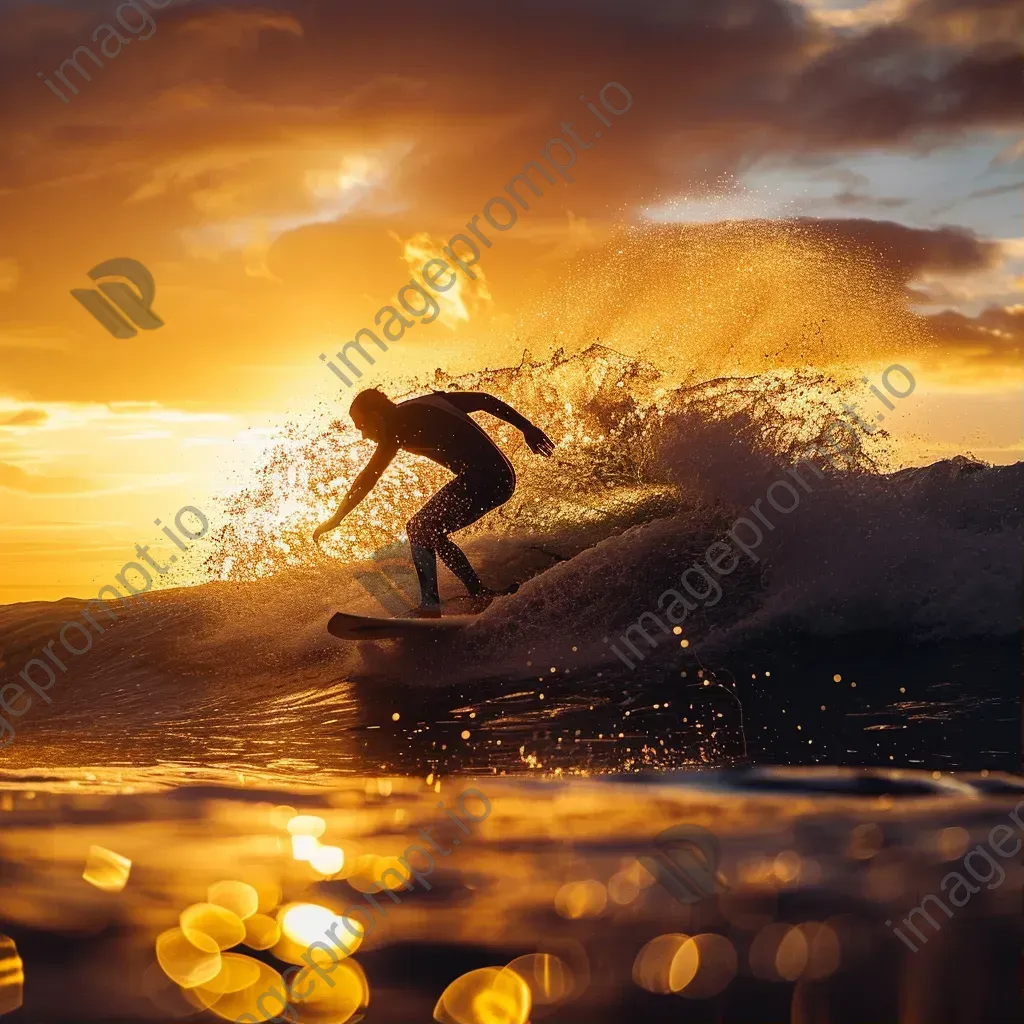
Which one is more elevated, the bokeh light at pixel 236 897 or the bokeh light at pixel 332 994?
the bokeh light at pixel 236 897

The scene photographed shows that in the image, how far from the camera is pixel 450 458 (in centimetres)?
802

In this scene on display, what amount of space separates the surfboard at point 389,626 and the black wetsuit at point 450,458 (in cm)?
40

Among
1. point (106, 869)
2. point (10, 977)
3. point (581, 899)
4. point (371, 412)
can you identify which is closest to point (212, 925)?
point (10, 977)

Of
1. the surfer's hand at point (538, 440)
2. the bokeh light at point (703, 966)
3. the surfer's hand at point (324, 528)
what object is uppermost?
the surfer's hand at point (538, 440)

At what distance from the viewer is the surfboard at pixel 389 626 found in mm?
8008

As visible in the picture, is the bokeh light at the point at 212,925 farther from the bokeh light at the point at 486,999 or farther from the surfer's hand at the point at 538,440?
the surfer's hand at the point at 538,440

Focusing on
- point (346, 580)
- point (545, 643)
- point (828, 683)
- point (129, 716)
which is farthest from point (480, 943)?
point (346, 580)

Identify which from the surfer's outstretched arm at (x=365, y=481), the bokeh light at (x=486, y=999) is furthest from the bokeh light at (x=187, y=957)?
the surfer's outstretched arm at (x=365, y=481)

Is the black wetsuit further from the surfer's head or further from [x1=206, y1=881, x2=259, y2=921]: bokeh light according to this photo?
[x1=206, y1=881, x2=259, y2=921]: bokeh light

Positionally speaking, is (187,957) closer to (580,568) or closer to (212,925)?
(212,925)

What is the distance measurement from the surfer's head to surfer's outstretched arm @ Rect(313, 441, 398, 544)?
0.11 m

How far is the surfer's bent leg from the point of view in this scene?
26.2 ft

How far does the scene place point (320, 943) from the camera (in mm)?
2410

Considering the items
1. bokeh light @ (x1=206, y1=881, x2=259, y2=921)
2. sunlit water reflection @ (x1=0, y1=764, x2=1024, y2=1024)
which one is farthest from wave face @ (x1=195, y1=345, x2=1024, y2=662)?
bokeh light @ (x1=206, y1=881, x2=259, y2=921)
